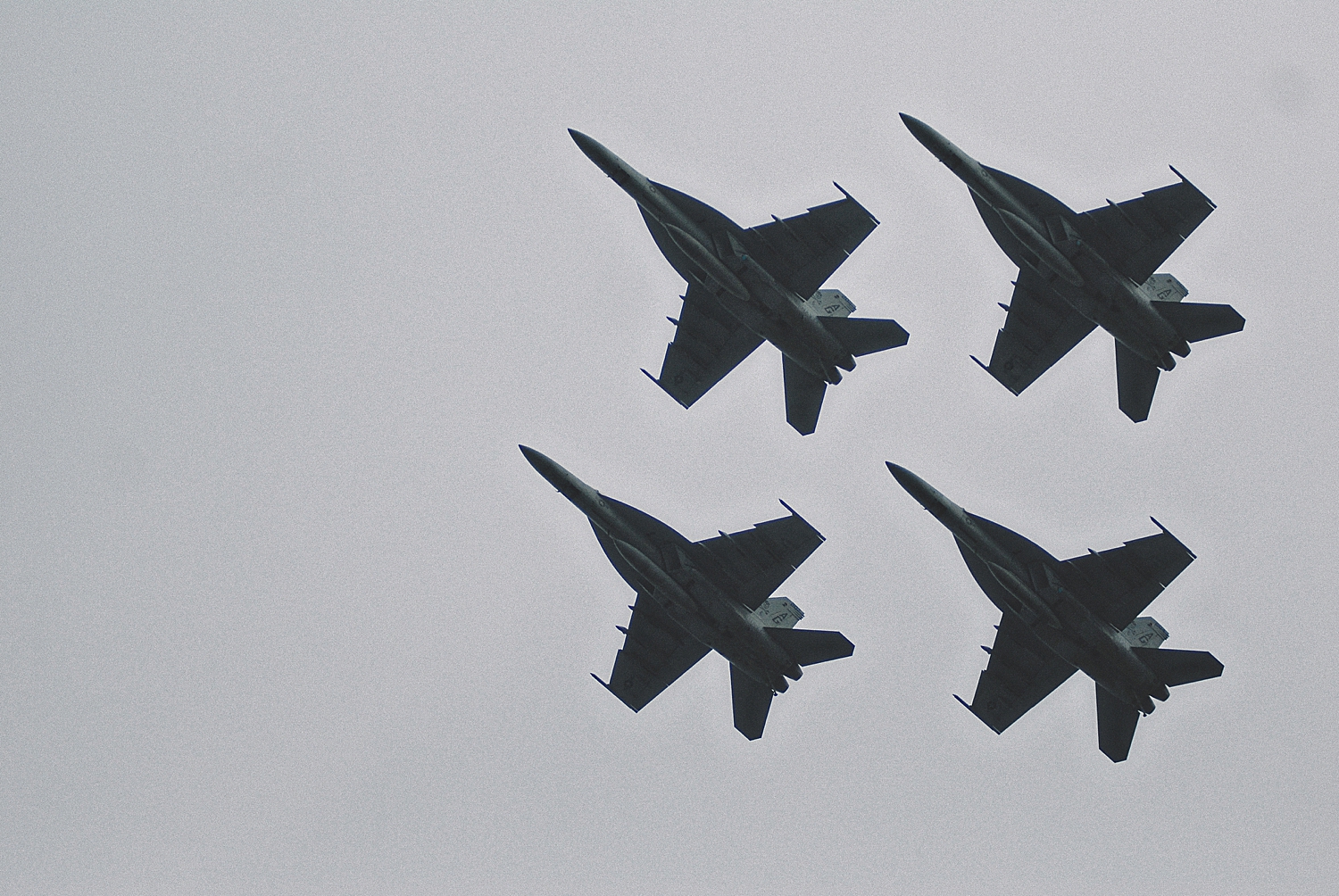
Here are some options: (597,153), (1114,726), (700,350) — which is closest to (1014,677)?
(1114,726)

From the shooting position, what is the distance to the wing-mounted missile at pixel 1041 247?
1982 inches

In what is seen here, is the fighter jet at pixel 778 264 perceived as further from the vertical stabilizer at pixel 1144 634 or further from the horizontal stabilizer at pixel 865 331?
the vertical stabilizer at pixel 1144 634

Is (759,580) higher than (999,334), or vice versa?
(999,334)

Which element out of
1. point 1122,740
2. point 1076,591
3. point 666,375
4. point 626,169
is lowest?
point 1122,740

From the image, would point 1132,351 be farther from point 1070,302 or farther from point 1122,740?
point 1122,740

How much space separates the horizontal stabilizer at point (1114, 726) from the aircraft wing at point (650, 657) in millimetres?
12200

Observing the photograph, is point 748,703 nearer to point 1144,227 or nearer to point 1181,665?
point 1181,665

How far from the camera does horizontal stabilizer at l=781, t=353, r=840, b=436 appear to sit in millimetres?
54062

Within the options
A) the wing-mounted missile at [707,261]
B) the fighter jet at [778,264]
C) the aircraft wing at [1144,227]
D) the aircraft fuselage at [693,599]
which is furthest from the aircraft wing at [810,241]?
the aircraft fuselage at [693,599]

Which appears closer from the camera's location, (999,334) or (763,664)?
(763,664)

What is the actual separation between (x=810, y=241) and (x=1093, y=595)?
1330 centimetres

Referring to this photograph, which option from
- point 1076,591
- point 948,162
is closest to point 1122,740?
point 1076,591

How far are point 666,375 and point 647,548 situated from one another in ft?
23.3

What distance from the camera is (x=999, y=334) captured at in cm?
5497
